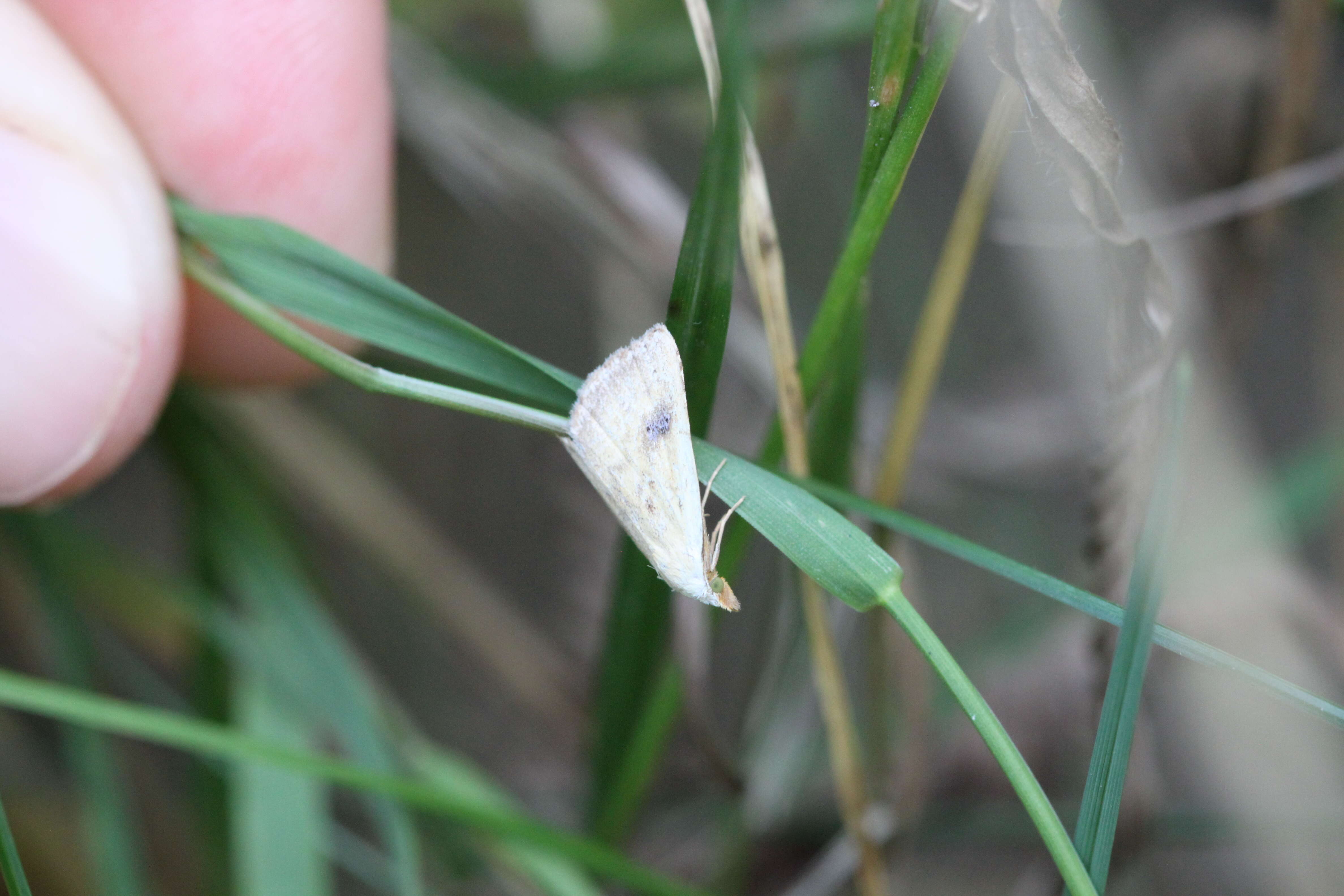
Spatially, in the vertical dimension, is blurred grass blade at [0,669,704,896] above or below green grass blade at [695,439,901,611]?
below

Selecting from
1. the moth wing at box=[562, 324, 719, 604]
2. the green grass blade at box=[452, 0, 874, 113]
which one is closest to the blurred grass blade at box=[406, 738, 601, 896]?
the moth wing at box=[562, 324, 719, 604]

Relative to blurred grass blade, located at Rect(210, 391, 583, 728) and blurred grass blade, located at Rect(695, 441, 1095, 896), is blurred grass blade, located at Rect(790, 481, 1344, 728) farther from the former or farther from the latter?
blurred grass blade, located at Rect(210, 391, 583, 728)

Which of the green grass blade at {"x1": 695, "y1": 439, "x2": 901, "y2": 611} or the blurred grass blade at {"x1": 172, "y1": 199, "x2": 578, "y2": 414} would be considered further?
the blurred grass blade at {"x1": 172, "y1": 199, "x2": 578, "y2": 414}

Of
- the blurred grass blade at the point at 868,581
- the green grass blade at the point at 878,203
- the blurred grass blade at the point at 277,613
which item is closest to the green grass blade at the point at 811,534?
the blurred grass blade at the point at 868,581

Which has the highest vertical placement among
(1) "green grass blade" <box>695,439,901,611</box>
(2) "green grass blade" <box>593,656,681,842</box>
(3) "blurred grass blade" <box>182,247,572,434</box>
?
(3) "blurred grass blade" <box>182,247,572,434</box>

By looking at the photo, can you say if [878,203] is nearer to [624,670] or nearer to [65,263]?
[624,670]

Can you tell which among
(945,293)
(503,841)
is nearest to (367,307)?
(945,293)
